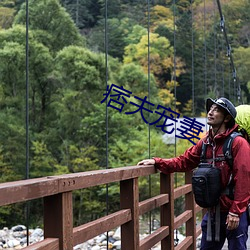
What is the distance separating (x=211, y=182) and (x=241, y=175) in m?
0.09

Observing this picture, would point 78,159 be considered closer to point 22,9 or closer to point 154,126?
point 154,126

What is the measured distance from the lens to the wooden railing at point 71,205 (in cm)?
117

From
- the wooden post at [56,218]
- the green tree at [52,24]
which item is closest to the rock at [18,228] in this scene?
the green tree at [52,24]

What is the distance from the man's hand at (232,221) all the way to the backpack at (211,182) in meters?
0.06

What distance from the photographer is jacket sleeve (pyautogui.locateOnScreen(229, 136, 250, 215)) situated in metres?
1.77

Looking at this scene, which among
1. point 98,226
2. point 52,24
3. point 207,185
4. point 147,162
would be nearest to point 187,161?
point 147,162

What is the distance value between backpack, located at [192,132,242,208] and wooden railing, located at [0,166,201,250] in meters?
0.20

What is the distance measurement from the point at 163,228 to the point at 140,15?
1765 centimetres

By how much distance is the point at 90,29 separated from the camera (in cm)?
1844

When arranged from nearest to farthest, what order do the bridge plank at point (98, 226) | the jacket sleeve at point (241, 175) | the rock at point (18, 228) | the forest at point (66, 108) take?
the bridge plank at point (98, 226), the jacket sleeve at point (241, 175), the rock at point (18, 228), the forest at point (66, 108)

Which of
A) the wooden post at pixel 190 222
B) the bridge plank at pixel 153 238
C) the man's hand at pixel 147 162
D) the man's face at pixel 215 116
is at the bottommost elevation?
the wooden post at pixel 190 222

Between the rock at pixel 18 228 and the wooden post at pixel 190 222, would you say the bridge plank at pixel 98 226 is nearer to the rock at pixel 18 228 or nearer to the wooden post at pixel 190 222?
the wooden post at pixel 190 222

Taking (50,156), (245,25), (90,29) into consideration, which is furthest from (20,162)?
(245,25)

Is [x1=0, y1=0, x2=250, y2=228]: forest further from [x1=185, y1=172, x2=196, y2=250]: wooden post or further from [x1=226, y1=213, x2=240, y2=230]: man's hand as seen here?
[x1=226, y1=213, x2=240, y2=230]: man's hand
